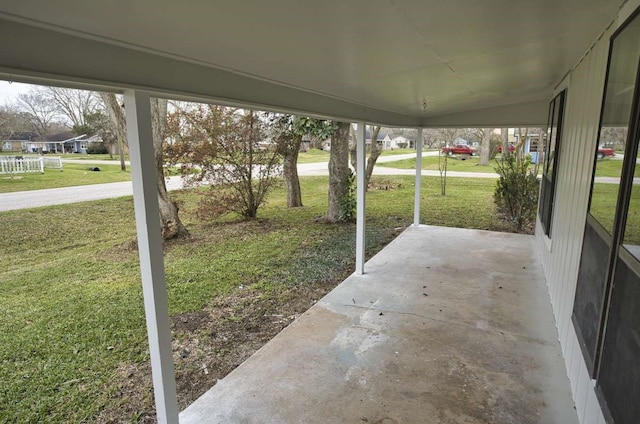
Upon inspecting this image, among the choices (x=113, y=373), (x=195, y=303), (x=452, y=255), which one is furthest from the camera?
(x=452, y=255)

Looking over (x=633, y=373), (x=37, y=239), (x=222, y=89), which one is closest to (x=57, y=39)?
(x=222, y=89)

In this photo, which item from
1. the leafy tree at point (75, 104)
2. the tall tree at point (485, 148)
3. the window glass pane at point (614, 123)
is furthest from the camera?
the tall tree at point (485, 148)

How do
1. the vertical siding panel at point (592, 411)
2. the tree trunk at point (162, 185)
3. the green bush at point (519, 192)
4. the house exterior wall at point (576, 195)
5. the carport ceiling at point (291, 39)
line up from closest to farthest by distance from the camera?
1. the carport ceiling at point (291, 39)
2. the vertical siding panel at point (592, 411)
3. the house exterior wall at point (576, 195)
4. the tree trunk at point (162, 185)
5. the green bush at point (519, 192)

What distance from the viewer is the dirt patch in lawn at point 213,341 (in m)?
3.03

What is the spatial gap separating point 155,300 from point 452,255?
17.4 feet

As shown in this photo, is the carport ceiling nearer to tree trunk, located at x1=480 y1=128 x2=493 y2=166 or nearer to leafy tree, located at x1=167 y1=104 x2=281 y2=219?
leafy tree, located at x1=167 y1=104 x2=281 y2=219

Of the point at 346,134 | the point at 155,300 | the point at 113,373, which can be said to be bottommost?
the point at 113,373

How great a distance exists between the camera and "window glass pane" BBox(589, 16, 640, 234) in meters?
1.87

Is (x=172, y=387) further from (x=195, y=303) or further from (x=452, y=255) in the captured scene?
(x=452, y=255)

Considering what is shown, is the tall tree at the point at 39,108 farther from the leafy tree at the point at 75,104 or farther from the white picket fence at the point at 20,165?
the white picket fence at the point at 20,165

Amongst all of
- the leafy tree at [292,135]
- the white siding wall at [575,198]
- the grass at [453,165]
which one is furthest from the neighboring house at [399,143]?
the white siding wall at [575,198]

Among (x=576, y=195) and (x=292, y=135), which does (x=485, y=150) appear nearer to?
(x=292, y=135)

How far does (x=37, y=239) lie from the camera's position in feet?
24.4

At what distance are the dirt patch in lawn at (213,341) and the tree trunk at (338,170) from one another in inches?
145
